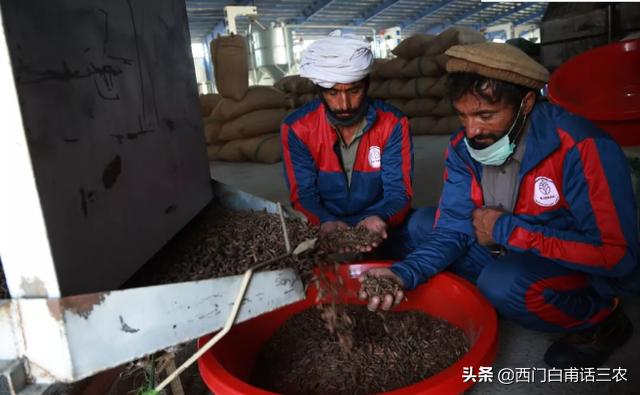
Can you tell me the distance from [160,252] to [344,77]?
1124 mm

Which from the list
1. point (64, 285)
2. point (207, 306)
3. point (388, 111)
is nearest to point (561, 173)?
point (388, 111)

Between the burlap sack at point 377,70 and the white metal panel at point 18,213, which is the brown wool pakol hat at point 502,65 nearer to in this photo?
the white metal panel at point 18,213

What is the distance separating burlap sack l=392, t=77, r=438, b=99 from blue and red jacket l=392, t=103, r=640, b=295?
5194 mm

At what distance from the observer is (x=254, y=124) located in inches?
220

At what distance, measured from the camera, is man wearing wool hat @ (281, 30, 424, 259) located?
202 cm

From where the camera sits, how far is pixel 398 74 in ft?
22.6

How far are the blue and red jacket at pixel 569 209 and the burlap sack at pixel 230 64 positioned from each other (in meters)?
4.02

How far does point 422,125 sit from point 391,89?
722 mm

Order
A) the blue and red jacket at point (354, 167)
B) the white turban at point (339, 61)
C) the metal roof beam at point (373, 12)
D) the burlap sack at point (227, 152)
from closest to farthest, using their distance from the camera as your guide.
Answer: the white turban at point (339, 61)
the blue and red jacket at point (354, 167)
the burlap sack at point (227, 152)
the metal roof beam at point (373, 12)

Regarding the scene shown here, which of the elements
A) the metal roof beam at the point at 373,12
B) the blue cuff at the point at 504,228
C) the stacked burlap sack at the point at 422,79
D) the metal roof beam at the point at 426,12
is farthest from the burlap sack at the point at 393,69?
the metal roof beam at the point at 426,12

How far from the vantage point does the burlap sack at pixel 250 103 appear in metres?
5.55

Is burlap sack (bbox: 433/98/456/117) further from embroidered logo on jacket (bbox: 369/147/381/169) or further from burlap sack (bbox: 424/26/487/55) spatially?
embroidered logo on jacket (bbox: 369/147/381/169)

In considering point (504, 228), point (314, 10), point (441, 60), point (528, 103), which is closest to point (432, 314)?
point (504, 228)

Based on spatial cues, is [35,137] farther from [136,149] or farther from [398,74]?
[398,74]
